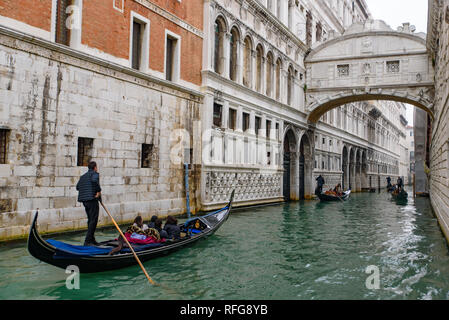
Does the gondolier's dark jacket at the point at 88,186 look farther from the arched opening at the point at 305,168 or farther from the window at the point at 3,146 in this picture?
the arched opening at the point at 305,168

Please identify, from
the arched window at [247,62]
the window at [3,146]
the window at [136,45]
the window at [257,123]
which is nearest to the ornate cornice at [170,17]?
the window at [136,45]

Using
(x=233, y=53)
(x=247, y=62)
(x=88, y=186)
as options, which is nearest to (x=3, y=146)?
(x=88, y=186)

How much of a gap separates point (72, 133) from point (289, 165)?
13.4 m

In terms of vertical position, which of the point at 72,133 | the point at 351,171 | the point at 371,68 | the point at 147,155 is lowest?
the point at 351,171

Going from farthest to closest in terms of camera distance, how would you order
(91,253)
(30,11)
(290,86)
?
(290,86) → (30,11) → (91,253)

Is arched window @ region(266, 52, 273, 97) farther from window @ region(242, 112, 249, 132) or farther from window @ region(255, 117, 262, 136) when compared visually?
window @ region(242, 112, 249, 132)

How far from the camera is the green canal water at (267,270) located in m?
4.70

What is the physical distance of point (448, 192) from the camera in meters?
7.80

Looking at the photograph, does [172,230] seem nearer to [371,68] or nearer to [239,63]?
[239,63]

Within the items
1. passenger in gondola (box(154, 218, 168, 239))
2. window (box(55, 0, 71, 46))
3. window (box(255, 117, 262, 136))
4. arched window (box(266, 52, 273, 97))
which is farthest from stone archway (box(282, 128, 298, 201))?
passenger in gondola (box(154, 218, 168, 239))

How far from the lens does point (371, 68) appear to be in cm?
1877

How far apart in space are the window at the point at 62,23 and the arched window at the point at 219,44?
5965 millimetres
